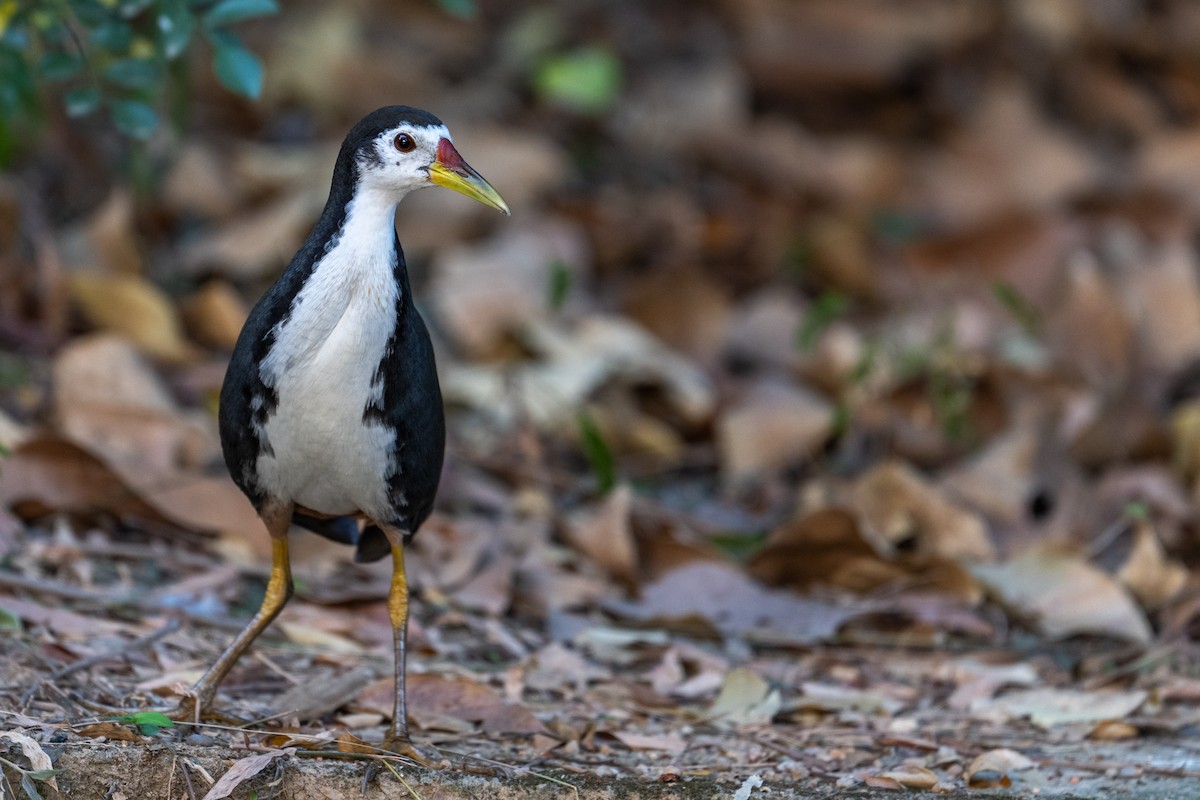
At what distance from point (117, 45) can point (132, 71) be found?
18 cm

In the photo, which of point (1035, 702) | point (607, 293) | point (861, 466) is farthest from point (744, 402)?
point (1035, 702)

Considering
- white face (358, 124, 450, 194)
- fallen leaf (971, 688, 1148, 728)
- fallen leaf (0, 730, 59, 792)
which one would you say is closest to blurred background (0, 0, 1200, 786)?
fallen leaf (971, 688, 1148, 728)

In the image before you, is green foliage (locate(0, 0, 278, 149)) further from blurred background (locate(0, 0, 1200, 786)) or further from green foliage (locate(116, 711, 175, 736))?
green foliage (locate(116, 711, 175, 736))

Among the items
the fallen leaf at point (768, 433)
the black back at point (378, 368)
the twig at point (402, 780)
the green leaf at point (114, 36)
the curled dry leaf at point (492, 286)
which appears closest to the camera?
the twig at point (402, 780)

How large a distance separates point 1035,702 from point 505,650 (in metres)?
1.40

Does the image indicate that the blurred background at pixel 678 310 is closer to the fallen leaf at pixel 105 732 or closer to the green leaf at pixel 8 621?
the green leaf at pixel 8 621

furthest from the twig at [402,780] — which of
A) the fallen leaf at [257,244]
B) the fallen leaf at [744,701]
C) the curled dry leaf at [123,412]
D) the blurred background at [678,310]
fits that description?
the fallen leaf at [257,244]

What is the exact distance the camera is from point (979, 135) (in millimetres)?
8594

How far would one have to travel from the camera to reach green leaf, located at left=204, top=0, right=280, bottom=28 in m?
3.89

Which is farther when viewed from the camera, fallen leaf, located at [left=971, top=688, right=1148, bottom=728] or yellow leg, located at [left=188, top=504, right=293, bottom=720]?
fallen leaf, located at [left=971, top=688, right=1148, bottom=728]

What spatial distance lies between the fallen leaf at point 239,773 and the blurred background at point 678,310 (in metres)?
0.63

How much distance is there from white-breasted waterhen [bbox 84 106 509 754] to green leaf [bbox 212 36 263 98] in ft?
2.34

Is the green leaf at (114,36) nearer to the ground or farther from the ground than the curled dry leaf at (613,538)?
farther from the ground

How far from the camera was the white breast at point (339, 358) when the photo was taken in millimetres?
3219
